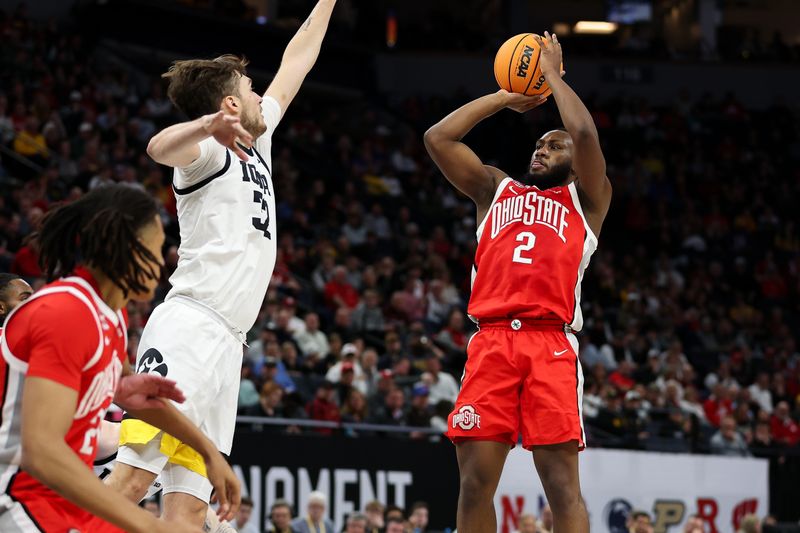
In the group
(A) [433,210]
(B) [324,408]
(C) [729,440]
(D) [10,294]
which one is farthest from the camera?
(A) [433,210]

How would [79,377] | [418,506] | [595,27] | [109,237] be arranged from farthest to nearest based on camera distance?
[595,27]
[418,506]
[109,237]
[79,377]

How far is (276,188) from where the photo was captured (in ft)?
69.8

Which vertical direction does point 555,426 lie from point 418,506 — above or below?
above

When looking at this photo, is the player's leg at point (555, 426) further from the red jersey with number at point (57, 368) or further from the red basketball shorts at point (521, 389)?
the red jersey with number at point (57, 368)

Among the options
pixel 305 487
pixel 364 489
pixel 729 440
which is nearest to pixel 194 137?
pixel 305 487

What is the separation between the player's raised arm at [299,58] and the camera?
638 centimetres

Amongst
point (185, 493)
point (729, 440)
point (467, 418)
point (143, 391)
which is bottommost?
point (729, 440)

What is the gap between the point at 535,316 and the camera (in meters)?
6.21

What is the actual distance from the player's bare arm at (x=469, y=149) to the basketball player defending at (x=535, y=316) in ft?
0.04

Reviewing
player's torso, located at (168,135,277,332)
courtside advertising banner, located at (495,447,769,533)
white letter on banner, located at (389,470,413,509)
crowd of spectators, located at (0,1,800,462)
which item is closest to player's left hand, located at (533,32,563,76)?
player's torso, located at (168,135,277,332)

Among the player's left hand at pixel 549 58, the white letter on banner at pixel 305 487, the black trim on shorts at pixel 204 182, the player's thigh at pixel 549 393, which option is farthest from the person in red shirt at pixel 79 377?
the white letter on banner at pixel 305 487

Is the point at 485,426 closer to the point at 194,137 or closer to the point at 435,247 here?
the point at 194,137

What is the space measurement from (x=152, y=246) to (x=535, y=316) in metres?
2.92

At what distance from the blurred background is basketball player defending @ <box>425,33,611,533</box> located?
4.52 meters
